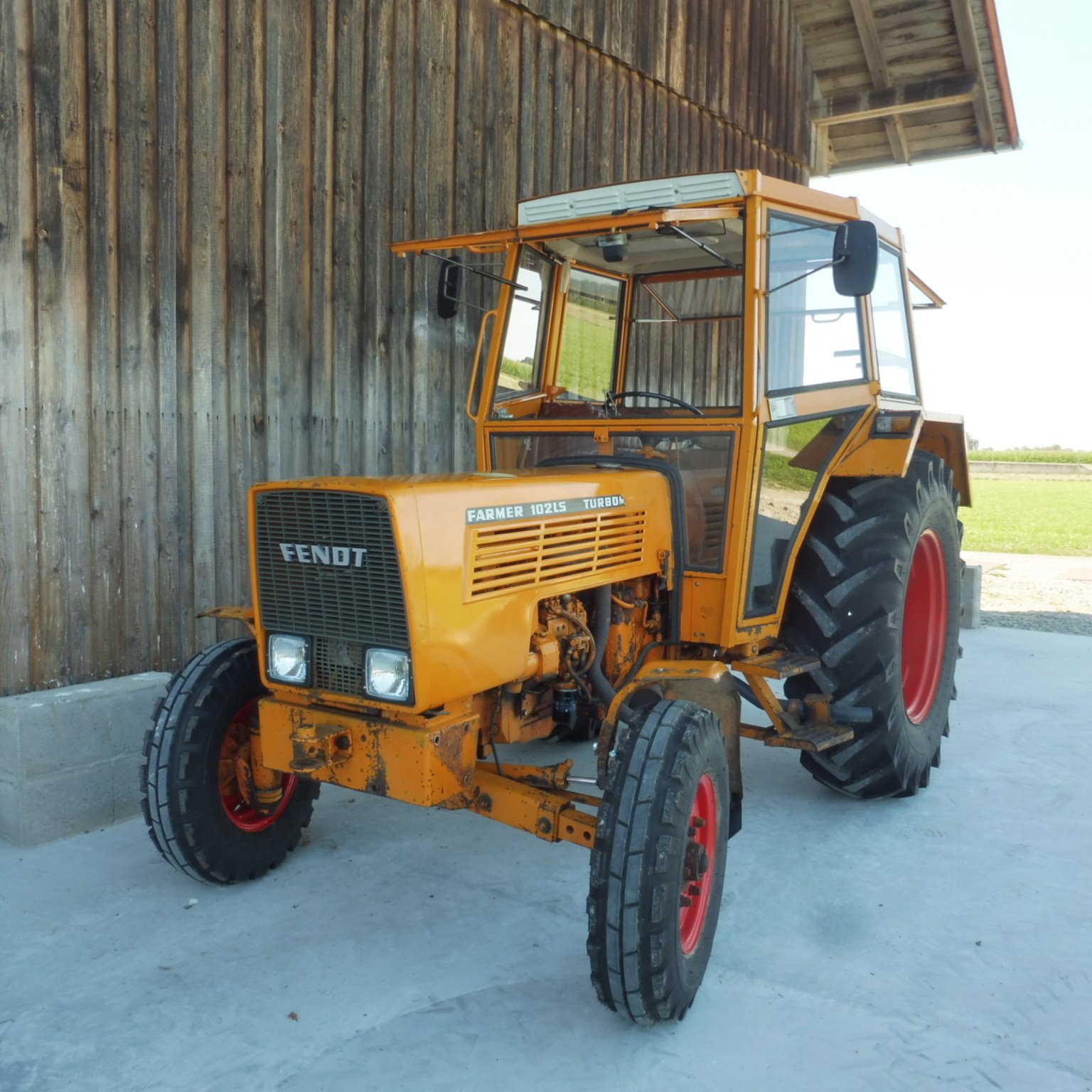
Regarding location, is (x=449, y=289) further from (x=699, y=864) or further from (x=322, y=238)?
(x=699, y=864)

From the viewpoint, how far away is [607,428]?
3.99m

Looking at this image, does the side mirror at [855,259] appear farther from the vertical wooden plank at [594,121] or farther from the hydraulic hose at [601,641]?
the vertical wooden plank at [594,121]

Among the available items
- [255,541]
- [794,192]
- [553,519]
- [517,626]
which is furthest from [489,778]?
[794,192]

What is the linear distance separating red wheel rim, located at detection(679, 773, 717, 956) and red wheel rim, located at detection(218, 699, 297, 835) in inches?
56.6

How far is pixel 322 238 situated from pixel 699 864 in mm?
3886

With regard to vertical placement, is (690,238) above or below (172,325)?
above

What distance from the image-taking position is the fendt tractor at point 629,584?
114 inches

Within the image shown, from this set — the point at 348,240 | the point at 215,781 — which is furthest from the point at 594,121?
the point at 215,781

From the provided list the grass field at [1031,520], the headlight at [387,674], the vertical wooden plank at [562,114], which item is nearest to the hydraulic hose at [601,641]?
the headlight at [387,674]

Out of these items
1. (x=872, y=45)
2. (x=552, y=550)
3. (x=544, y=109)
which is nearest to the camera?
(x=552, y=550)

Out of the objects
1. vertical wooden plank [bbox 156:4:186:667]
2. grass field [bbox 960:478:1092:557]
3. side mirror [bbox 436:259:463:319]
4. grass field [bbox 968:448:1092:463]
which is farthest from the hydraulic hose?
grass field [bbox 968:448:1092:463]

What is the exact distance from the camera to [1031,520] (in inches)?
917

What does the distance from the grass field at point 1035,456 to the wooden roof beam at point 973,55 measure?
39.7m

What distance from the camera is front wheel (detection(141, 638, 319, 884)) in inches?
132
